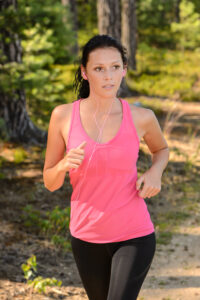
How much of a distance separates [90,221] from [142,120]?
0.69 meters

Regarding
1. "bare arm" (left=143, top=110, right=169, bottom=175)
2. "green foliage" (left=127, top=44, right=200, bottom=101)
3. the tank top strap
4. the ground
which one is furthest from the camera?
"green foliage" (left=127, top=44, right=200, bottom=101)

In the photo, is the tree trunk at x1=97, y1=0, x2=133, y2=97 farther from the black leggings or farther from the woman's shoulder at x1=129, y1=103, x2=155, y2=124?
the black leggings

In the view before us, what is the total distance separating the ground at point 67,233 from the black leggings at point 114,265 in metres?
1.92

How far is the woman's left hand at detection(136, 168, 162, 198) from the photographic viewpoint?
8.31 ft

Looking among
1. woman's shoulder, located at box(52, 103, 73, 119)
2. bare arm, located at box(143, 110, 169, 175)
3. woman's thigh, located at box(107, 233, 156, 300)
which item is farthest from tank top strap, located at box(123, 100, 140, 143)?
woman's thigh, located at box(107, 233, 156, 300)

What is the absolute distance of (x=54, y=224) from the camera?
602 centimetres

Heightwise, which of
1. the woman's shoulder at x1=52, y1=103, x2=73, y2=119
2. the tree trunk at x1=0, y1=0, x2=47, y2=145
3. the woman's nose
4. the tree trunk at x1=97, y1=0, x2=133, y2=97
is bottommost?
the tree trunk at x1=0, y1=0, x2=47, y2=145

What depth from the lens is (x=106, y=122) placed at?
2654 mm

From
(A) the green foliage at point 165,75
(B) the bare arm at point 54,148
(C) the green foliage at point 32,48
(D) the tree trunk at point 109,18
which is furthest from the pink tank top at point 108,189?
(A) the green foliage at point 165,75

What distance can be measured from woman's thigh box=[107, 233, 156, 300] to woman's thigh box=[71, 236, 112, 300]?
94 millimetres

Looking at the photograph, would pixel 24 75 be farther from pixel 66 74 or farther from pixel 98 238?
pixel 66 74

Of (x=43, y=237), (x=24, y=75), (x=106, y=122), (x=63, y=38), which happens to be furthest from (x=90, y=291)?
(x=63, y=38)

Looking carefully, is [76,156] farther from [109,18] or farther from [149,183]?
[109,18]

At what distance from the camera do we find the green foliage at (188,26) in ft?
80.3
